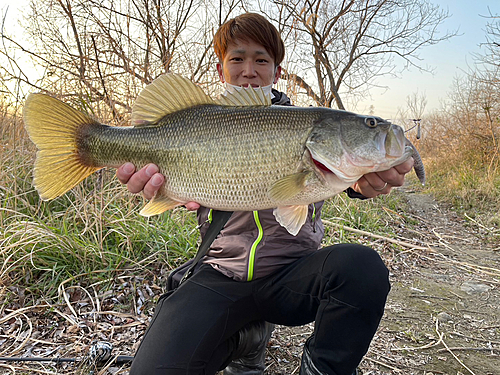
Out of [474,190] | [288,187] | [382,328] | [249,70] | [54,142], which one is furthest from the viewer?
[474,190]

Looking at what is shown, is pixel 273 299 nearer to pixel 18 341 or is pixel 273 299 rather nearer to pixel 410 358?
pixel 410 358

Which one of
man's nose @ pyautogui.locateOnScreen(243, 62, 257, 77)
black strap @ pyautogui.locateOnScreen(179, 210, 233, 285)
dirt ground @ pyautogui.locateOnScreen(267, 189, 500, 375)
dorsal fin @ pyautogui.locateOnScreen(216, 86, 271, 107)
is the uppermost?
man's nose @ pyautogui.locateOnScreen(243, 62, 257, 77)

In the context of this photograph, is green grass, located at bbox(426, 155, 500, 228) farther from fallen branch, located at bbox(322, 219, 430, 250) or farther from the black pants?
the black pants

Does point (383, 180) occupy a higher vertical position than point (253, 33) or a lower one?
lower

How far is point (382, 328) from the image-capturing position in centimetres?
250

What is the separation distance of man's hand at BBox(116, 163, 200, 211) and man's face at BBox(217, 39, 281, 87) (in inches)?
38.6

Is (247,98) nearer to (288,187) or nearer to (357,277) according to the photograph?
(288,187)

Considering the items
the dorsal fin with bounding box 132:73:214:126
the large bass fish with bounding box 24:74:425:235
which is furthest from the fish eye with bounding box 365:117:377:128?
the dorsal fin with bounding box 132:73:214:126

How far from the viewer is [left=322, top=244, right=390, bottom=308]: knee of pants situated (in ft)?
4.95

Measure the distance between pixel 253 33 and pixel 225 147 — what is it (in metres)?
1.09

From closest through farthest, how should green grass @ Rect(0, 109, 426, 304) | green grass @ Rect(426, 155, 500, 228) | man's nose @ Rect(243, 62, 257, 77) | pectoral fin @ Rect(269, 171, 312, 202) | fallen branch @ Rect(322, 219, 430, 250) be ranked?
1. pectoral fin @ Rect(269, 171, 312, 202)
2. man's nose @ Rect(243, 62, 257, 77)
3. green grass @ Rect(0, 109, 426, 304)
4. fallen branch @ Rect(322, 219, 430, 250)
5. green grass @ Rect(426, 155, 500, 228)

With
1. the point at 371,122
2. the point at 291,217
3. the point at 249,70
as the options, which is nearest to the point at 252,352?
the point at 291,217

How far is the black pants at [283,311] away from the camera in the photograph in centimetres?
150

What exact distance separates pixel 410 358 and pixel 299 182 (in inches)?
59.9
